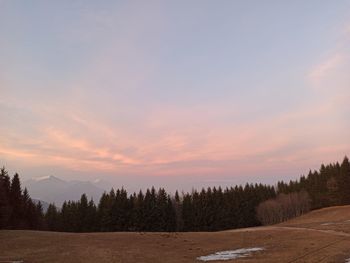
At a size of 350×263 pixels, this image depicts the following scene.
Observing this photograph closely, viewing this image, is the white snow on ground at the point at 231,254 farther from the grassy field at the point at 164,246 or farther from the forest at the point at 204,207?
the forest at the point at 204,207

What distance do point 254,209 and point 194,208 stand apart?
22.8 m

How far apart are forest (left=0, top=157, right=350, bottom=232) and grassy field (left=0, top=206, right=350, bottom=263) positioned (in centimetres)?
5472

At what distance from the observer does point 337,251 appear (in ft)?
116

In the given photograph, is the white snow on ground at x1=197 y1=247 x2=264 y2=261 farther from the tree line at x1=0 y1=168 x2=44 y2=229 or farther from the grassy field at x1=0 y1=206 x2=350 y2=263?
the tree line at x1=0 y1=168 x2=44 y2=229

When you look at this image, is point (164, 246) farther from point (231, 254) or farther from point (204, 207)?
point (204, 207)

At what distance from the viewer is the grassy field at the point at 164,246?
34.5 meters

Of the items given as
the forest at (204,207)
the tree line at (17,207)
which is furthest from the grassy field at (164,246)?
the forest at (204,207)

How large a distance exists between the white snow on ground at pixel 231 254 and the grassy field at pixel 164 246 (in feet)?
3.19

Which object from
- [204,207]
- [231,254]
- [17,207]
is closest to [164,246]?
[231,254]

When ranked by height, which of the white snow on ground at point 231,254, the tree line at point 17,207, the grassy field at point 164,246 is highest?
the tree line at point 17,207

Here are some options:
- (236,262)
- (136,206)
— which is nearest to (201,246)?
(236,262)

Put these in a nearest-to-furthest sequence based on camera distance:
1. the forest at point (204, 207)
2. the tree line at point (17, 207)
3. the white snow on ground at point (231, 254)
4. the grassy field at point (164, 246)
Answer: the grassy field at point (164, 246) → the white snow on ground at point (231, 254) → the tree line at point (17, 207) → the forest at point (204, 207)

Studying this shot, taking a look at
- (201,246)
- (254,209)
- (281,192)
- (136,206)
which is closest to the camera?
(201,246)

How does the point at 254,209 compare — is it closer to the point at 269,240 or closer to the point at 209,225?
the point at 209,225
